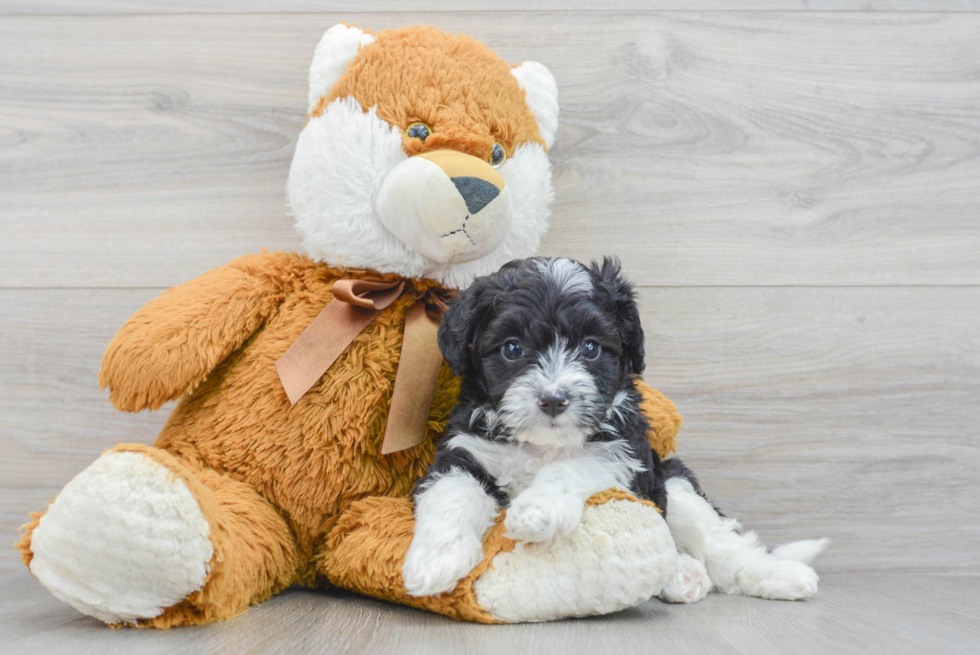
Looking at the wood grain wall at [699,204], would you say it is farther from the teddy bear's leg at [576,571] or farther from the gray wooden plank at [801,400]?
the teddy bear's leg at [576,571]

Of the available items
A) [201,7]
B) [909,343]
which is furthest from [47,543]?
[909,343]

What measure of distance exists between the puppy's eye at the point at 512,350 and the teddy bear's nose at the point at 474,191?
27 centimetres

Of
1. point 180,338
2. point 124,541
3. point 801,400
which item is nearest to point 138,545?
point 124,541

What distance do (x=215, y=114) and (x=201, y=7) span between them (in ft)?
0.86

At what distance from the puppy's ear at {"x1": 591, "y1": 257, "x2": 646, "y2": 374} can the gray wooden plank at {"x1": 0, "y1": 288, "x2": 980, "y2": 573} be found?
539 mm

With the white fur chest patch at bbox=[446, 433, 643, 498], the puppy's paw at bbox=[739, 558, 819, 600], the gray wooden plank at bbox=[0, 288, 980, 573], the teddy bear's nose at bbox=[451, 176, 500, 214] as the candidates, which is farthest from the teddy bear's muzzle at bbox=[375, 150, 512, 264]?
the puppy's paw at bbox=[739, 558, 819, 600]

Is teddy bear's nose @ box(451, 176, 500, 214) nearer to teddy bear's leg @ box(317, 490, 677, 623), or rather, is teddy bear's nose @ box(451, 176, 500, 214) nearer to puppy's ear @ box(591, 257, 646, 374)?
puppy's ear @ box(591, 257, 646, 374)

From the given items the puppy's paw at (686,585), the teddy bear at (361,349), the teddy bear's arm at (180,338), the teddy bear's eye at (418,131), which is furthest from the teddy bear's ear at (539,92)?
the puppy's paw at (686,585)

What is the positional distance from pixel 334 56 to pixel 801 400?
1.31 metres

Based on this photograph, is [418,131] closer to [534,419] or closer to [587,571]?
[534,419]

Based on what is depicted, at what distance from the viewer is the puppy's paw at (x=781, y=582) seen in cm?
141

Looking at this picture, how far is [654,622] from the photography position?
1218 mm

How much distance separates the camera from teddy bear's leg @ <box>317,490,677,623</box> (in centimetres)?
114

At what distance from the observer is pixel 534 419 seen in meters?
1.14
